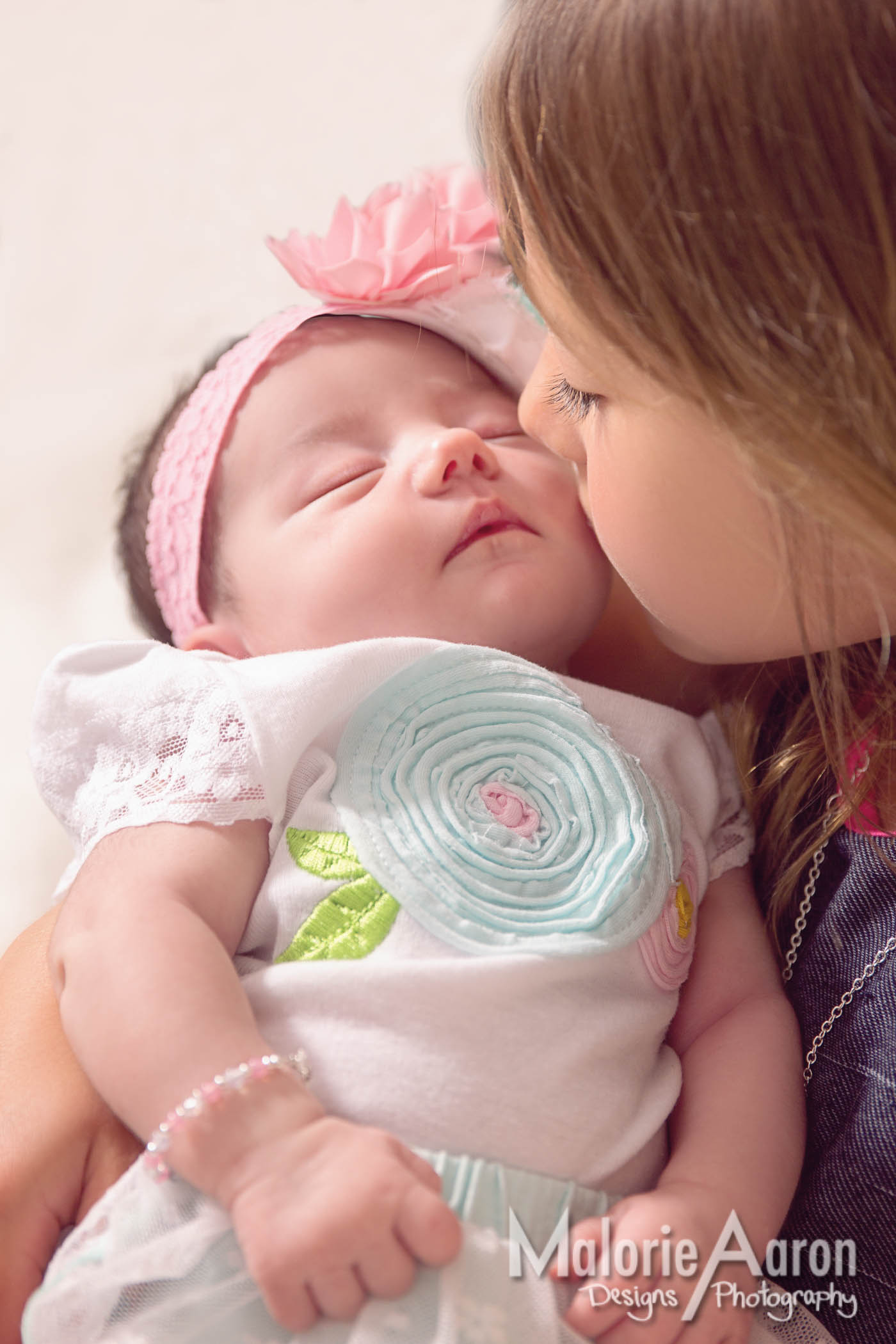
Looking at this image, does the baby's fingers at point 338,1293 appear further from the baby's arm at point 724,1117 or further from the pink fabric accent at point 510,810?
the pink fabric accent at point 510,810

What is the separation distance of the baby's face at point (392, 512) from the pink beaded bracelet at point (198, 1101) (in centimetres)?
40

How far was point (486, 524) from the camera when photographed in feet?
3.40

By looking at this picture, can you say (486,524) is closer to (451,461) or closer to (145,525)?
(451,461)

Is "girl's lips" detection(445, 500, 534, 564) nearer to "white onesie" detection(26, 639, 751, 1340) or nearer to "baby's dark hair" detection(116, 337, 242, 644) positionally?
"white onesie" detection(26, 639, 751, 1340)


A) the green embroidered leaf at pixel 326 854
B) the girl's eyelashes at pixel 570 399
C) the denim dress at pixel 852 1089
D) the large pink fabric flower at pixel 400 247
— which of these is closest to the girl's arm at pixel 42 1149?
the green embroidered leaf at pixel 326 854

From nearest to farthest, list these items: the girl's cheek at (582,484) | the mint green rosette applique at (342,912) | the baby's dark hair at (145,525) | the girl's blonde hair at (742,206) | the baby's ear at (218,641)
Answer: the girl's blonde hair at (742,206) → the mint green rosette applique at (342,912) → the girl's cheek at (582,484) → the baby's ear at (218,641) → the baby's dark hair at (145,525)

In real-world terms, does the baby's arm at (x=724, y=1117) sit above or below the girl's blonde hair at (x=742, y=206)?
below

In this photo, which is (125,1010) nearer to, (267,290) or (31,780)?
(31,780)

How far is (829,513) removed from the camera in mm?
707

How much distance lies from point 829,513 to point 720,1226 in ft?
1.46

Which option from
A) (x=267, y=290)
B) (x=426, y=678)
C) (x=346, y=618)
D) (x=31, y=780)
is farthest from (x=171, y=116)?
(x=426, y=678)

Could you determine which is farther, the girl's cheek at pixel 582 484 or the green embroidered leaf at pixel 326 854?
the girl's cheek at pixel 582 484

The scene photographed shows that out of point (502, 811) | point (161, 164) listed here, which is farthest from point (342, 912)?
point (161, 164)

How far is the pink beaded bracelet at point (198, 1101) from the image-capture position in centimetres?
71
